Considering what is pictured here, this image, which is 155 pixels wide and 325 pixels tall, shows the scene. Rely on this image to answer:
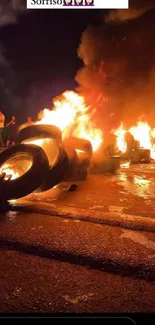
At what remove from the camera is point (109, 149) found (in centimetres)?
1129

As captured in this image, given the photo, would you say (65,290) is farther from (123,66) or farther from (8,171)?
(123,66)

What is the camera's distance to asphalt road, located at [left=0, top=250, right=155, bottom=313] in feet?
6.46

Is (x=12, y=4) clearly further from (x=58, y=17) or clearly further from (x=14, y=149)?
(x=14, y=149)

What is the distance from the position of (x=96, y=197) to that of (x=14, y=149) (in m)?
1.99

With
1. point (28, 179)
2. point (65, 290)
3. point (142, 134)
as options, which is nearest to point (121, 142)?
point (142, 134)

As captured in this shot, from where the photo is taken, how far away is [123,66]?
1781 cm

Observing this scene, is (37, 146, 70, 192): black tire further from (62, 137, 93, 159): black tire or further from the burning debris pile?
(62, 137, 93, 159): black tire

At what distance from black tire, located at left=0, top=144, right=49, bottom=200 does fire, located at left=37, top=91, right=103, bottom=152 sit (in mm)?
5104

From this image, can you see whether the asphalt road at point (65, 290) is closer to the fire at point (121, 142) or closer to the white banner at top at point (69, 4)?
the white banner at top at point (69, 4)

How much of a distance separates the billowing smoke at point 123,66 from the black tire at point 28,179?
40.1 ft

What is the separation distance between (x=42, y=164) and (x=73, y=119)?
23.0ft

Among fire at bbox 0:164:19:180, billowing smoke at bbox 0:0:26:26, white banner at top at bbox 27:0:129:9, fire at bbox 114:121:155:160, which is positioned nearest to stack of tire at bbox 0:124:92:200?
fire at bbox 0:164:19:180
